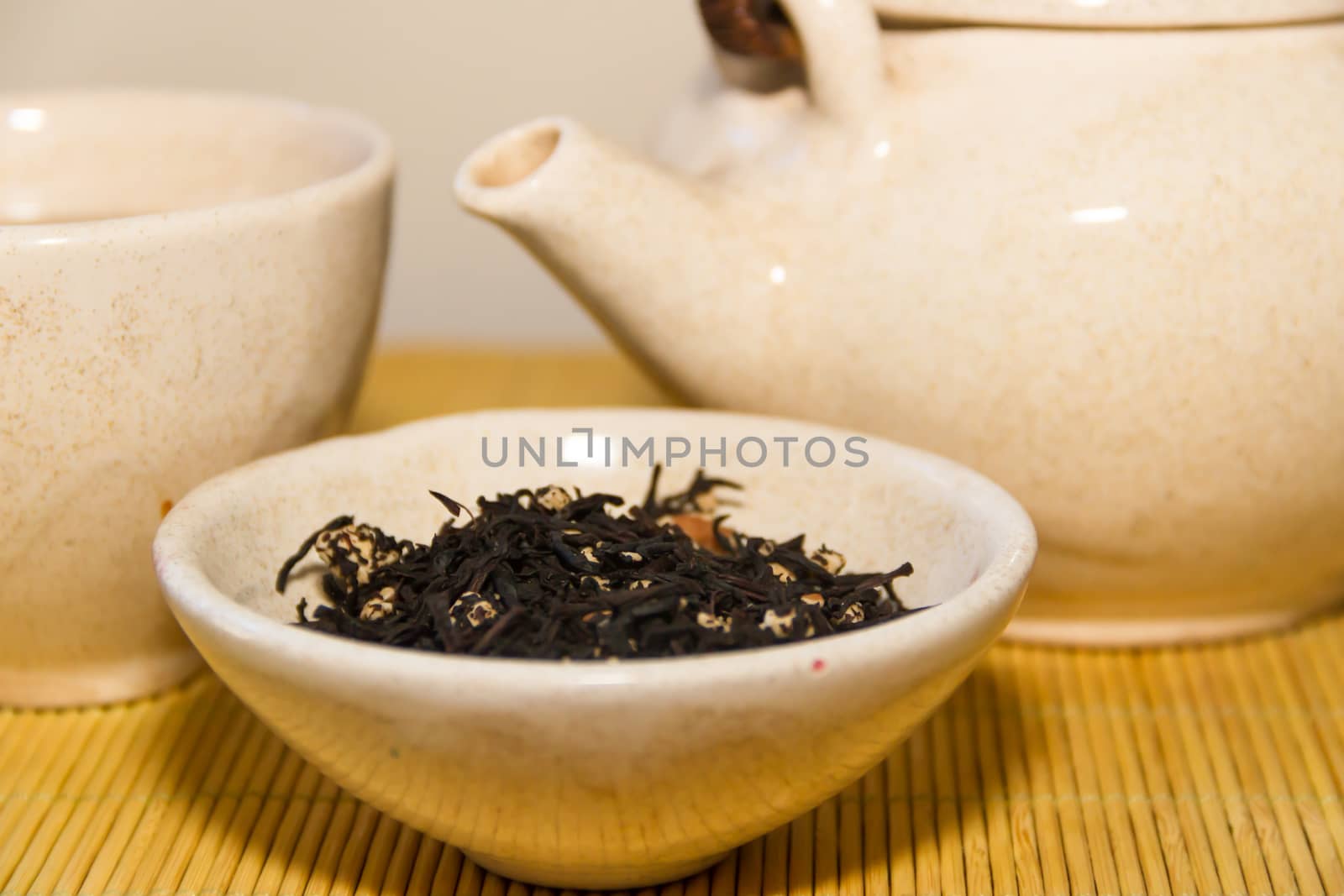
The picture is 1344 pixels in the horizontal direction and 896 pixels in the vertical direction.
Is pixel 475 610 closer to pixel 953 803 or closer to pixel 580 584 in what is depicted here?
pixel 580 584

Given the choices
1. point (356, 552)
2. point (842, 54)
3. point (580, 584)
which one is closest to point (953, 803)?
point (580, 584)

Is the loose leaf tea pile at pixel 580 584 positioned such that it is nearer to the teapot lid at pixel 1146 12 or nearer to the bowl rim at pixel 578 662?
the bowl rim at pixel 578 662

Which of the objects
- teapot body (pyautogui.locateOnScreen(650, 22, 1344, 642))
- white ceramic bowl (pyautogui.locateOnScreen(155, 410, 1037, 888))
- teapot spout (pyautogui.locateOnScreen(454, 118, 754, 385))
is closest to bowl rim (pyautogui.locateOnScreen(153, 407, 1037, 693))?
white ceramic bowl (pyautogui.locateOnScreen(155, 410, 1037, 888))

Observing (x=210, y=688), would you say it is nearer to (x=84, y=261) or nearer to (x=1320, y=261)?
(x=84, y=261)

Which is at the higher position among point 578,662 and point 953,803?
point 578,662

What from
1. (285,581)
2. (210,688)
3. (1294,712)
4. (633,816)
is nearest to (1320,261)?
(1294,712)

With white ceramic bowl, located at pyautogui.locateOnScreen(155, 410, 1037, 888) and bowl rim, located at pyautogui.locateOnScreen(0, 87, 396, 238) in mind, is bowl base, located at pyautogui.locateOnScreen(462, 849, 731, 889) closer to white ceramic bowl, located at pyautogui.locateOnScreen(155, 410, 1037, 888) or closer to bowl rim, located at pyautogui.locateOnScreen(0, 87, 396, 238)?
white ceramic bowl, located at pyautogui.locateOnScreen(155, 410, 1037, 888)

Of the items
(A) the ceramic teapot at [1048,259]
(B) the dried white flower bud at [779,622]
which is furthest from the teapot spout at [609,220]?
(B) the dried white flower bud at [779,622]
